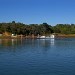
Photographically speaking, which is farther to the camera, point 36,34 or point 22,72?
point 36,34

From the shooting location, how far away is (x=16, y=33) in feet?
526

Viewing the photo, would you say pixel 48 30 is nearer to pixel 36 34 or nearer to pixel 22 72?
pixel 36 34

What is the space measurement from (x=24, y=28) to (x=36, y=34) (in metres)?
14.3

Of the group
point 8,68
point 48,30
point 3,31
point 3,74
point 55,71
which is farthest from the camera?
point 48,30

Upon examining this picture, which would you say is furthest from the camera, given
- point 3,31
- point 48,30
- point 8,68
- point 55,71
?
point 48,30

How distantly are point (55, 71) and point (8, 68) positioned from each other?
4990mm

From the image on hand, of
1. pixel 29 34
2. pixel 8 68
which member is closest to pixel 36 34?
pixel 29 34

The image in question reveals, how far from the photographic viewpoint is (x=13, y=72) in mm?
23562

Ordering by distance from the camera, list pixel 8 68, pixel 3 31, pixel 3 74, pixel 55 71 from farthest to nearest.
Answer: pixel 3 31 → pixel 8 68 → pixel 55 71 → pixel 3 74

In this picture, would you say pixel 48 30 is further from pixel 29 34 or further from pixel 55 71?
pixel 55 71

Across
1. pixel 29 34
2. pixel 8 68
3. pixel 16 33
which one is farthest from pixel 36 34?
→ pixel 8 68

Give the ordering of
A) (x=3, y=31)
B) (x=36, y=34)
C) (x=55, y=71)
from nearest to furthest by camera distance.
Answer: (x=55, y=71) → (x=3, y=31) → (x=36, y=34)

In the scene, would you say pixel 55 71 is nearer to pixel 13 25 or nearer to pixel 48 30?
pixel 13 25

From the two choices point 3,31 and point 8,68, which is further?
point 3,31
